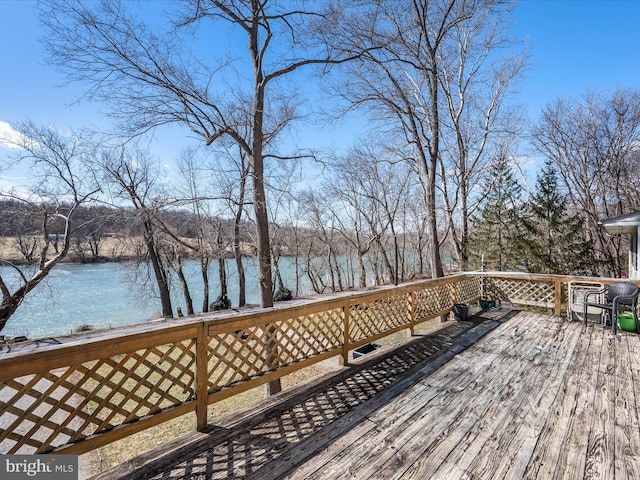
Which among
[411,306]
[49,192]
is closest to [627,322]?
[411,306]

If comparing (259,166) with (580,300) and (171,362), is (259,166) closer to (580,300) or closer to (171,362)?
(171,362)

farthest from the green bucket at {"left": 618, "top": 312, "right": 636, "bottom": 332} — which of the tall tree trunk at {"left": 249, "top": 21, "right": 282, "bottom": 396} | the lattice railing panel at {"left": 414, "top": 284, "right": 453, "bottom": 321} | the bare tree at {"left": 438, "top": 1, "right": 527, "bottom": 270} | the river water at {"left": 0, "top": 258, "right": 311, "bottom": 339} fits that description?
the river water at {"left": 0, "top": 258, "right": 311, "bottom": 339}

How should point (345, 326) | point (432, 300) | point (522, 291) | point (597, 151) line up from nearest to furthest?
1. point (345, 326)
2. point (432, 300)
3. point (522, 291)
4. point (597, 151)

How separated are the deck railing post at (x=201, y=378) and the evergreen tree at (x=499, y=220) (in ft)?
31.6

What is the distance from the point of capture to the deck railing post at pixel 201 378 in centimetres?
236

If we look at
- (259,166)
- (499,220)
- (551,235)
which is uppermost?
(259,166)

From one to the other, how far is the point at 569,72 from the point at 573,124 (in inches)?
205

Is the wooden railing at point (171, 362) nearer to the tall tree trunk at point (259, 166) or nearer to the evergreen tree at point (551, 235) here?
the tall tree trunk at point (259, 166)

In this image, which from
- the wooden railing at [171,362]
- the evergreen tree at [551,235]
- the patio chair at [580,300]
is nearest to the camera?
the wooden railing at [171,362]

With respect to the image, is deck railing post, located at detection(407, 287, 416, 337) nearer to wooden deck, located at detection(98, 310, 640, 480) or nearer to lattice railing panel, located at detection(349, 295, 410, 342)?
lattice railing panel, located at detection(349, 295, 410, 342)
